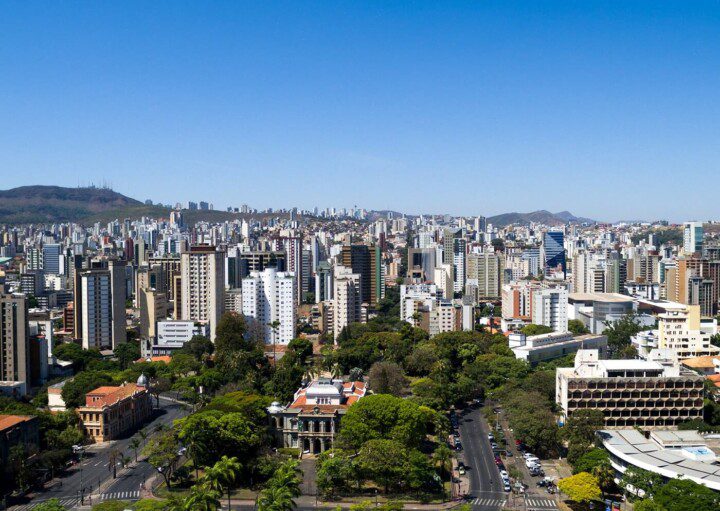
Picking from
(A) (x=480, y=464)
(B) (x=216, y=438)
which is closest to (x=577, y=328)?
(A) (x=480, y=464)

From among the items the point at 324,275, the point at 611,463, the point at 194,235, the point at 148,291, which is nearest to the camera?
the point at 611,463

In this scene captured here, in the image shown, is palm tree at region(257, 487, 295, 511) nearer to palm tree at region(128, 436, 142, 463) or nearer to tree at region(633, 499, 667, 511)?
tree at region(633, 499, 667, 511)

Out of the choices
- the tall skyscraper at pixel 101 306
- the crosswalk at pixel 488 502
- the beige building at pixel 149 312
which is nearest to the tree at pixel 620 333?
the crosswalk at pixel 488 502

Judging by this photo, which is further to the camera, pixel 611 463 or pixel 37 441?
pixel 37 441

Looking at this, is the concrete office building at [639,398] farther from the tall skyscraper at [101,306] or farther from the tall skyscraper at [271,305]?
the tall skyscraper at [101,306]

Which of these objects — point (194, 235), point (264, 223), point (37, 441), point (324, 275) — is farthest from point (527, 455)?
point (264, 223)

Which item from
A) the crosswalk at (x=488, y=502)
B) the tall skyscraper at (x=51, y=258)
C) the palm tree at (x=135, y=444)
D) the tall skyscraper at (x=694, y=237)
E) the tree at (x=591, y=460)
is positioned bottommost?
the crosswalk at (x=488, y=502)

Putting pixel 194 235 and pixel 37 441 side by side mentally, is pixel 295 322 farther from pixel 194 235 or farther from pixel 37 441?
pixel 194 235
